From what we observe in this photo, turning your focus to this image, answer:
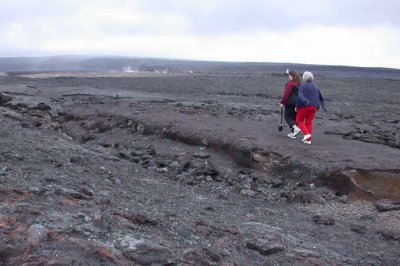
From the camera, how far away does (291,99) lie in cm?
1005

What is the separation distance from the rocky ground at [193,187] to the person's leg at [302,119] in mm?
305

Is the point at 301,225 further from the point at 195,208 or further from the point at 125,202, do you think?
the point at 125,202

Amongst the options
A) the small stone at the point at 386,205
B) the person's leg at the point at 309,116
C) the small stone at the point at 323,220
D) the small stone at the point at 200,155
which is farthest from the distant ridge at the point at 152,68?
the small stone at the point at 323,220

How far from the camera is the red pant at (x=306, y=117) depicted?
9.55m

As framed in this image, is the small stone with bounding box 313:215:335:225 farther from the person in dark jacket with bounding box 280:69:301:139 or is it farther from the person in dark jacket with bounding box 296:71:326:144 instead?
the person in dark jacket with bounding box 280:69:301:139

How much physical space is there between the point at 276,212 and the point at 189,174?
2.09m

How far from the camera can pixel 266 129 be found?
11.3 meters

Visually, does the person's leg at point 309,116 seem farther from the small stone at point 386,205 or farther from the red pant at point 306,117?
the small stone at point 386,205

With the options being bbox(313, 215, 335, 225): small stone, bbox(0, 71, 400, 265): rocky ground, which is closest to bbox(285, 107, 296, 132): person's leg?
bbox(0, 71, 400, 265): rocky ground

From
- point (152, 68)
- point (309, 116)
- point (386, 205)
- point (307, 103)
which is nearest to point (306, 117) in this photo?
point (309, 116)

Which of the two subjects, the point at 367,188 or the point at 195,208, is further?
the point at 367,188

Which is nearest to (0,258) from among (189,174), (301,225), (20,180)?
(20,180)

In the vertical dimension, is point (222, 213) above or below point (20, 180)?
below

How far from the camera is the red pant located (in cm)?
955
